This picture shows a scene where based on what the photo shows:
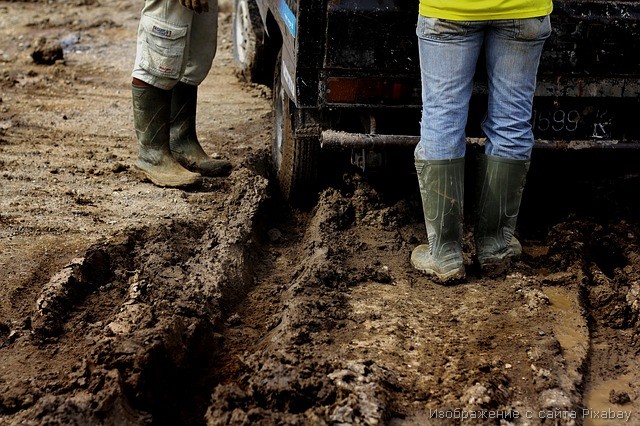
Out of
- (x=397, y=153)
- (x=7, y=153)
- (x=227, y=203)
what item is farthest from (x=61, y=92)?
(x=397, y=153)

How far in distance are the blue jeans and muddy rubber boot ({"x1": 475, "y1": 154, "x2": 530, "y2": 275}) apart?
7cm

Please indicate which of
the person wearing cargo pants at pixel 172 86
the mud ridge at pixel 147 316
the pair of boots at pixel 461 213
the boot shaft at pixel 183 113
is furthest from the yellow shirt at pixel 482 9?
the boot shaft at pixel 183 113

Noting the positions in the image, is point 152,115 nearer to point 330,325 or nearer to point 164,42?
point 164,42

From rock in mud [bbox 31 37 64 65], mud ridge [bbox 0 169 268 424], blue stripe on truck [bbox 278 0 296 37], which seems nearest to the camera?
mud ridge [bbox 0 169 268 424]

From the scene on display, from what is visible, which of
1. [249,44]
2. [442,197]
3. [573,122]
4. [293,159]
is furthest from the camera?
[249,44]

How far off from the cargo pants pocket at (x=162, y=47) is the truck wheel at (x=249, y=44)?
1503mm

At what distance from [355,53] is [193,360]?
1.60m

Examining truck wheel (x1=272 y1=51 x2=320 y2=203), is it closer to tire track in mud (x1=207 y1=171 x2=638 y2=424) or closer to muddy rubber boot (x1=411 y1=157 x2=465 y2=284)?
tire track in mud (x1=207 y1=171 x2=638 y2=424)

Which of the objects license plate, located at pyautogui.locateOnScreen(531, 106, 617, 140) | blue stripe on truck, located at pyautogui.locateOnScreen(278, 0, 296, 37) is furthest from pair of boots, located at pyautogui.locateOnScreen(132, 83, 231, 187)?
license plate, located at pyautogui.locateOnScreen(531, 106, 617, 140)

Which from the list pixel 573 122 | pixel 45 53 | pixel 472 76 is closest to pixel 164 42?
pixel 472 76

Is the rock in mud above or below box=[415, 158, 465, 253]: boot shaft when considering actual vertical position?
below

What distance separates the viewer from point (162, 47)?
16.3 ft

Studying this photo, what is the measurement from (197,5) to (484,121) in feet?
5.90

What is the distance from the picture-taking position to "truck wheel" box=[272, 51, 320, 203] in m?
4.71
